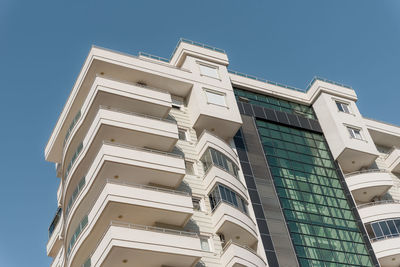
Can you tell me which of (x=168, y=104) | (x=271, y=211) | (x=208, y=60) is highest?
(x=208, y=60)

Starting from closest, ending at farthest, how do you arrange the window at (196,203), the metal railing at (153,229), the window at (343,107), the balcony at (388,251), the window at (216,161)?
the metal railing at (153,229)
the window at (196,203)
the window at (216,161)
the balcony at (388,251)
the window at (343,107)

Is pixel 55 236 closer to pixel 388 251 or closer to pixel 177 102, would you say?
pixel 177 102

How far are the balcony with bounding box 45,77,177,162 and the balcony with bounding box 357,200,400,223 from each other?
65.4ft

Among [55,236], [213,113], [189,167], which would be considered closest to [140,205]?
[189,167]

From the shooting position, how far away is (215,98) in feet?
179

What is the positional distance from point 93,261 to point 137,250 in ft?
11.2

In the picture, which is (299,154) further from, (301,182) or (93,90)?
(93,90)

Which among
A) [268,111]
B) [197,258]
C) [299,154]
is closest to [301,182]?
[299,154]

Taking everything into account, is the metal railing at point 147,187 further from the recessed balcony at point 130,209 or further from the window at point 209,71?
the window at point 209,71

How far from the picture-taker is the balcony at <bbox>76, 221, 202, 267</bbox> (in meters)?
40.4

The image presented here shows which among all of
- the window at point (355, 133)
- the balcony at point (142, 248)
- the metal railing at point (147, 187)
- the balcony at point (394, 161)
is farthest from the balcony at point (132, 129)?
the balcony at point (394, 161)

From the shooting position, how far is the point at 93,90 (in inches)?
1959

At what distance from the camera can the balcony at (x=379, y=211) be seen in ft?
183

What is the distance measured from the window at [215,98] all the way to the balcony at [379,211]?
15688 millimetres
